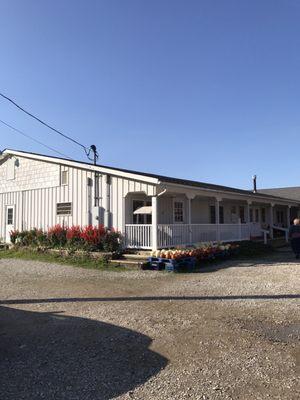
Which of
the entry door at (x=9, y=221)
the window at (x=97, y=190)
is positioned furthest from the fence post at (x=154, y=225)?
the entry door at (x=9, y=221)

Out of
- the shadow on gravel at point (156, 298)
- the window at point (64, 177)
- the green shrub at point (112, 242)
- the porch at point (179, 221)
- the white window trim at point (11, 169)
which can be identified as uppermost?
the white window trim at point (11, 169)

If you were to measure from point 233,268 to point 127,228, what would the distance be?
16.0 feet

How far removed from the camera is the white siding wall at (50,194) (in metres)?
17.2

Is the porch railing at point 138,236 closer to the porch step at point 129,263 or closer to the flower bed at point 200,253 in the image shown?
the flower bed at point 200,253

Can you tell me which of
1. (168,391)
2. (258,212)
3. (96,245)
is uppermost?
(258,212)

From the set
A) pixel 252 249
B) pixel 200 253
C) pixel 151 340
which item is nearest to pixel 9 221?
pixel 200 253

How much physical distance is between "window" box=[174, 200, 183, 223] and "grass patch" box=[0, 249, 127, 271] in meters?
5.68

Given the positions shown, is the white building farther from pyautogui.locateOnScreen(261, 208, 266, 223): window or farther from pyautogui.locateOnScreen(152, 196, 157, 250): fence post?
pyautogui.locateOnScreen(261, 208, 266, 223): window

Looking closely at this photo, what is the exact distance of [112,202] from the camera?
17359 millimetres

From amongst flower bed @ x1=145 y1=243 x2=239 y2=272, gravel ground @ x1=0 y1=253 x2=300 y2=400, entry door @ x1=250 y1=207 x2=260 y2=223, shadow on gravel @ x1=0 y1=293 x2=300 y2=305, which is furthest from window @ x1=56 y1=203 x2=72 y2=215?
entry door @ x1=250 y1=207 x2=260 y2=223

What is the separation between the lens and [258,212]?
29312mm

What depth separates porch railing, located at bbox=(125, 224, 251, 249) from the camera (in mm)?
16078

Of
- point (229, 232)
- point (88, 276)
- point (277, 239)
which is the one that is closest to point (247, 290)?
point (88, 276)

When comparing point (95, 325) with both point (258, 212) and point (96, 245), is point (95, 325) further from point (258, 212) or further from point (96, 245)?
point (258, 212)
